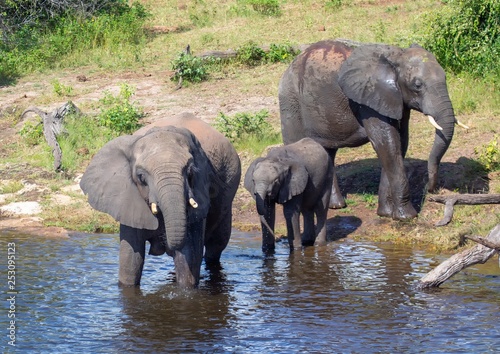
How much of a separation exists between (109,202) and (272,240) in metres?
3.39

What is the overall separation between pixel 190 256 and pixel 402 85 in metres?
4.62

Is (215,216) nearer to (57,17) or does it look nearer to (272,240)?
(272,240)

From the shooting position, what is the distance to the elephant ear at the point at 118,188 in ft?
25.5

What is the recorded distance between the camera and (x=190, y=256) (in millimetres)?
8078

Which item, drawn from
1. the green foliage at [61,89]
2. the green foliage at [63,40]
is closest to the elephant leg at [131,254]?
the green foliage at [61,89]

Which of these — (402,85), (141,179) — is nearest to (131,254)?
(141,179)

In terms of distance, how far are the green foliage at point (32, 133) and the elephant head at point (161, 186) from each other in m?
7.37

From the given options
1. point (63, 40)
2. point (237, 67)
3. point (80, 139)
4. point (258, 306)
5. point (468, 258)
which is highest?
point (63, 40)

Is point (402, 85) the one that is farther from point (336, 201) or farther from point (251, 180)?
point (251, 180)

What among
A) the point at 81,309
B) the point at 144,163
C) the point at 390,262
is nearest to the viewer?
the point at 144,163

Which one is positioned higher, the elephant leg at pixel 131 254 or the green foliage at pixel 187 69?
the green foliage at pixel 187 69

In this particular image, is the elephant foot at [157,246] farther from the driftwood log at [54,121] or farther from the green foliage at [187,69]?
the green foliage at [187,69]

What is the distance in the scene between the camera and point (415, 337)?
7.65 metres

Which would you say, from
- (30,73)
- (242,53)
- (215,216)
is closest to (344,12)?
(242,53)
